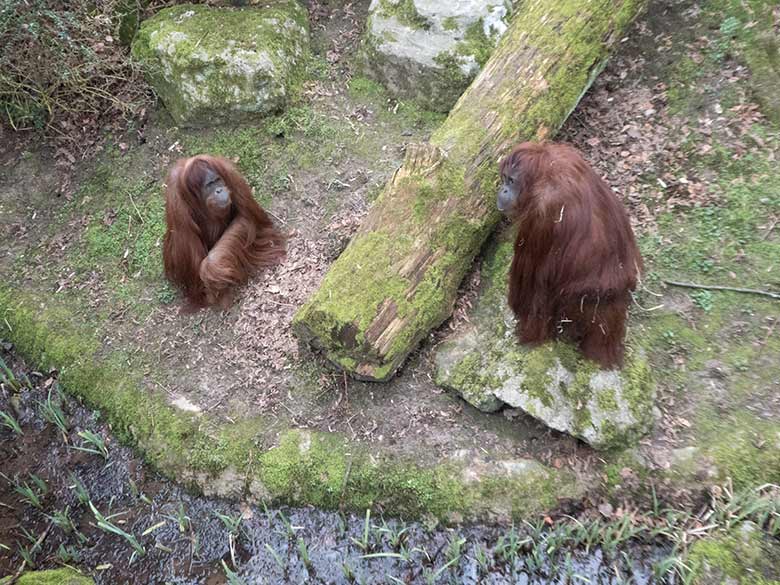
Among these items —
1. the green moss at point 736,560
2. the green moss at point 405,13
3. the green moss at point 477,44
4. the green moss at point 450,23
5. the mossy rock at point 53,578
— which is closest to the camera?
the green moss at point 736,560

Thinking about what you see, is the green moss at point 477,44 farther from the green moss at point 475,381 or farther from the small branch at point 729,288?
the green moss at point 475,381

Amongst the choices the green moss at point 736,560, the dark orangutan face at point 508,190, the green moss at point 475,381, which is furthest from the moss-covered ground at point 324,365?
the dark orangutan face at point 508,190

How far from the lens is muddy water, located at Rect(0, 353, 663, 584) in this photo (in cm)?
355

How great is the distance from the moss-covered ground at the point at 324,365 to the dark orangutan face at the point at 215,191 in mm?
720

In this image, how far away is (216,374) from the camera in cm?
448

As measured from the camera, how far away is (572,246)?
10.8 feet

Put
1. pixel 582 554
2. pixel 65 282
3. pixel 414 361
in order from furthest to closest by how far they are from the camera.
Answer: pixel 65 282 < pixel 414 361 < pixel 582 554

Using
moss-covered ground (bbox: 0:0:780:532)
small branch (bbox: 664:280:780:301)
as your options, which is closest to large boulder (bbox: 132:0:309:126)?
moss-covered ground (bbox: 0:0:780:532)

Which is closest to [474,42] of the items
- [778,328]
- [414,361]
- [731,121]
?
[731,121]

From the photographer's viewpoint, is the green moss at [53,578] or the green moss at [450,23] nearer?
the green moss at [53,578]

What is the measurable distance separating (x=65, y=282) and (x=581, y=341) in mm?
4345

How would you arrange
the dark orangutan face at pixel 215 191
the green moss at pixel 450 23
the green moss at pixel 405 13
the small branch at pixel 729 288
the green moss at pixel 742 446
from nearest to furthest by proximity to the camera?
1. the green moss at pixel 742 446
2. the small branch at pixel 729 288
3. the dark orangutan face at pixel 215 191
4. the green moss at pixel 450 23
5. the green moss at pixel 405 13

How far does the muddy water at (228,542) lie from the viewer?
11.7 feet

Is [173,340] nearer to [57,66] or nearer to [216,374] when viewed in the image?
[216,374]
